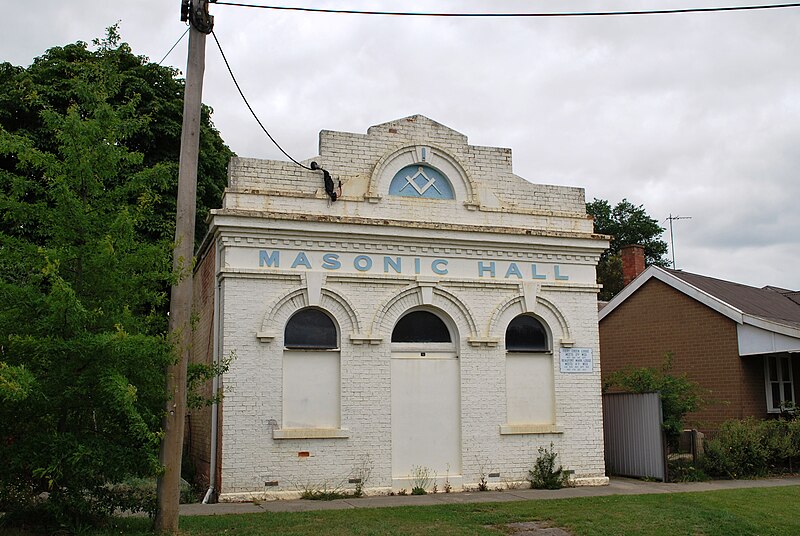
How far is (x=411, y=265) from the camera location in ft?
49.2

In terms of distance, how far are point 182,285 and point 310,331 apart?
4344mm

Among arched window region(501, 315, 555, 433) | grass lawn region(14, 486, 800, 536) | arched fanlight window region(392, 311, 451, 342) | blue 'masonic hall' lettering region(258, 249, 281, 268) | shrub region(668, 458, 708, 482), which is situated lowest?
grass lawn region(14, 486, 800, 536)

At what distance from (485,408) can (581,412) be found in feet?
6.81

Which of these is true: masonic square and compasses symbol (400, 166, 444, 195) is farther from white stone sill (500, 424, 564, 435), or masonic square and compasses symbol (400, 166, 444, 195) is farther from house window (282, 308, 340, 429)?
white stone sill (500, 424, 564, 435)

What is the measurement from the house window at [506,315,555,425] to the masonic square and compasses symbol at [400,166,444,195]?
3.10m

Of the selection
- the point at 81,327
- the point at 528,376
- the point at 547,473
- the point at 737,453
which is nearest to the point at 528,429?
the point at 547,473

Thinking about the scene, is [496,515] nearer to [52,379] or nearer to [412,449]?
[412,449]

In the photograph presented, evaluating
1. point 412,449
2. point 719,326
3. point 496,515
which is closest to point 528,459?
point 412,449

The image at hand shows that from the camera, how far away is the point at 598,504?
506 inches

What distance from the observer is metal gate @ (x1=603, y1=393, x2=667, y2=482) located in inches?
638

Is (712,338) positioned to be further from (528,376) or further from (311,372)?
(311,372)

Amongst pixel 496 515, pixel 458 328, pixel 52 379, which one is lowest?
pixel 496 515

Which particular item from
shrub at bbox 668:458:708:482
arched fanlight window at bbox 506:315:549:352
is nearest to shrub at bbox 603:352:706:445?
shrub at bbox 668:458:708:482

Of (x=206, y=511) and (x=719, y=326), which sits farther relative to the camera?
(x=719, y=326)
